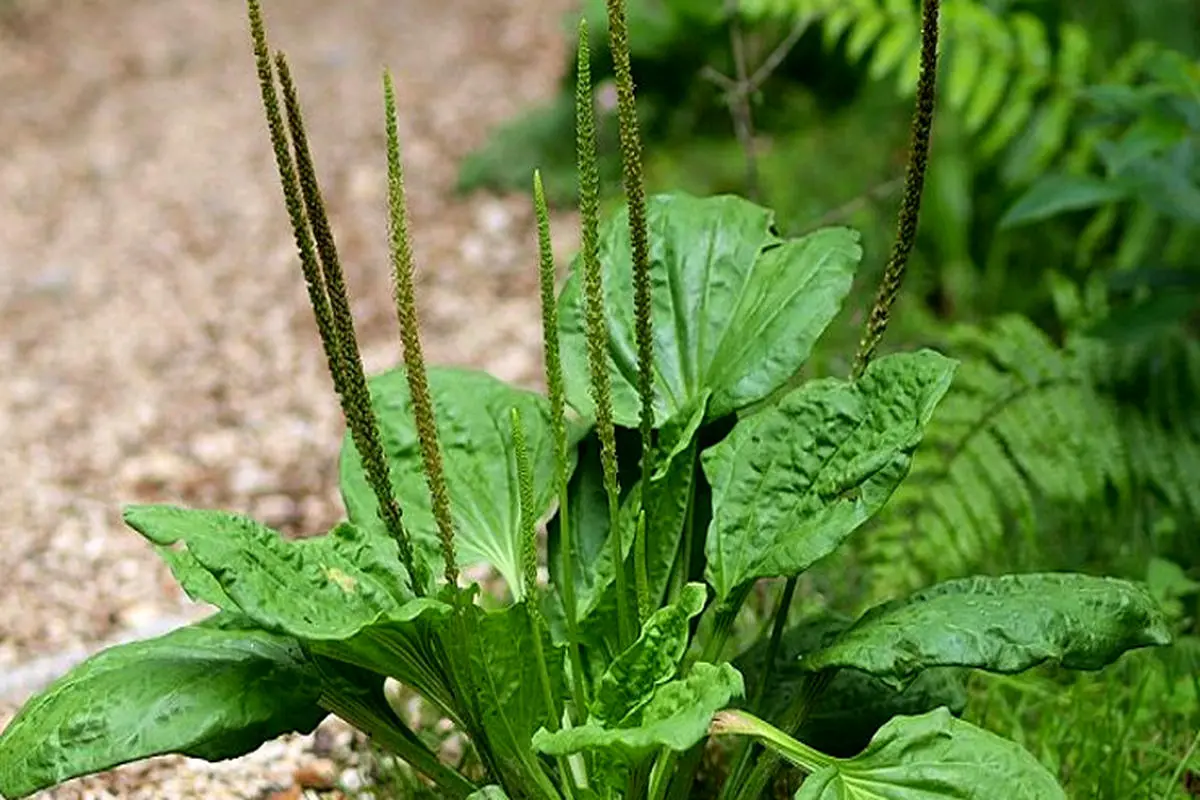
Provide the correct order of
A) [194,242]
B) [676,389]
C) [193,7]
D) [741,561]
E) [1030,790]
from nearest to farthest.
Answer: [1030,790] → [741,561] → [676,389] → [194,242] → [193,7]

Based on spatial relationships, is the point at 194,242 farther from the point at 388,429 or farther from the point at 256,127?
the point at 388,429

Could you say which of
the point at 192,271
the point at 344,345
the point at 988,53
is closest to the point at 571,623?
the point at 344,345

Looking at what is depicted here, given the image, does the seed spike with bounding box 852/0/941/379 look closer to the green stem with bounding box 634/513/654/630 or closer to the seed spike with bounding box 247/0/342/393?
the green stem with bounding box 634/513/654/630

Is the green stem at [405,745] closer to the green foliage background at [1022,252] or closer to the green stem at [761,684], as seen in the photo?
the green stem at [761,684]

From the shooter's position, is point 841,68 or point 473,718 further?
point 841,68

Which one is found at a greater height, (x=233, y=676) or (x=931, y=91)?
(x=931, y=91)

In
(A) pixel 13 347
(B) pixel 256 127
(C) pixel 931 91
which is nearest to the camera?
(C) pixel 931 91

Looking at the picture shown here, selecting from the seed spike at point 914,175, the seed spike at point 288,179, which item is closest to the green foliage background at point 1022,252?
the seed spike at point 914,175

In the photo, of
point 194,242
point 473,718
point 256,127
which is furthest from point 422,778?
point 256,127
